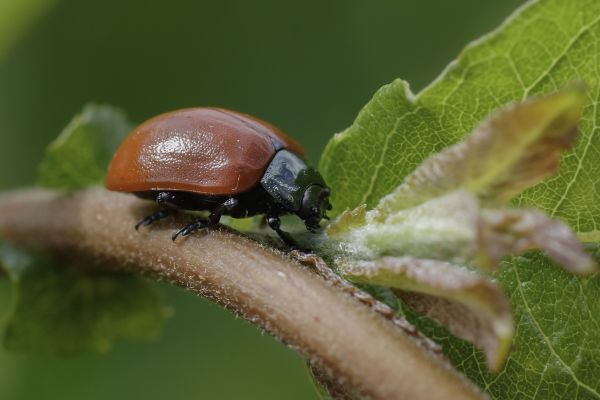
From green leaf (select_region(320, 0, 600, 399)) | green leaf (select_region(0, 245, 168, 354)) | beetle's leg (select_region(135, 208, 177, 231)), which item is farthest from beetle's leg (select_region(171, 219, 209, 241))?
green leaf (select_region(0, 245, 168, 354))

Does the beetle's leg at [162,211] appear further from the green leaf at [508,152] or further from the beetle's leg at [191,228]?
the green leaf at [508,152]

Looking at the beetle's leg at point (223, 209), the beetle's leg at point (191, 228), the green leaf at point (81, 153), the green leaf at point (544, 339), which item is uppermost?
the green leaf at point (81, 153)

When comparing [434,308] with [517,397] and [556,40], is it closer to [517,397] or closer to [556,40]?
[517,397]

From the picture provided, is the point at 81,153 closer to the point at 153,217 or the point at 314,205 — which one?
the point at 153,217

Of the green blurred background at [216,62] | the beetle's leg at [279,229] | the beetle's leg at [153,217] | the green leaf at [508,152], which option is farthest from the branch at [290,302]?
the green blurred background at [216,62]

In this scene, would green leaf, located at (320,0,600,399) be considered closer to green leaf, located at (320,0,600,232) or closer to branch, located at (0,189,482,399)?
green leaf, located at (320,0,600,232)
